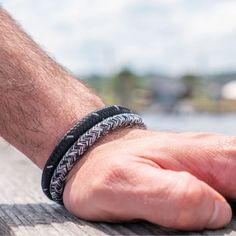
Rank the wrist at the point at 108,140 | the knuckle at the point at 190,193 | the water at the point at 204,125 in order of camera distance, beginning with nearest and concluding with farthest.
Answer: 1. the knuckle at the point at 190,193
2. the wrist at the point at 108,140
3. the water at the point at 204,125

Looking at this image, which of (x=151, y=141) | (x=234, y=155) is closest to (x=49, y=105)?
(x=151, y=141)

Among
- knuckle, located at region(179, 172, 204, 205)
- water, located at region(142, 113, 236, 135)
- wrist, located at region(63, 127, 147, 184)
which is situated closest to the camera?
knuckle, located at region(179, 172, 204, 205)

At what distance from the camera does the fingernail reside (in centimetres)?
84

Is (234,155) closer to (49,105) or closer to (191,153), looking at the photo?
(191,153)

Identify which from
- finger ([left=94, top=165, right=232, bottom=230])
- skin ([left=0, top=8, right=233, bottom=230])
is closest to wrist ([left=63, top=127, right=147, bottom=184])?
skin ([left=0, top=8, right=233, bottom=230])

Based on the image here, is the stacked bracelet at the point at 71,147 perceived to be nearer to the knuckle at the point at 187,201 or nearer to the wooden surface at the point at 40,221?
the wooden surface at the point at 40,221

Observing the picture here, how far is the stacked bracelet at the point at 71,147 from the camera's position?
1.01 m

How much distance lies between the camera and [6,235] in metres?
0.90

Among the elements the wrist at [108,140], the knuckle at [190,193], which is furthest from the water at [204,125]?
the knuckle at [190,193]

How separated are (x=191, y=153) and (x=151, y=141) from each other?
74 millimetres

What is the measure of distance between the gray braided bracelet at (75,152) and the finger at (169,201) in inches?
5.6

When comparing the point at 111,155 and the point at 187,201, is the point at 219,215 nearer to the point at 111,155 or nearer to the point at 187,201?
the point at 187,201

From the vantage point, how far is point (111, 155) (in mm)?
950

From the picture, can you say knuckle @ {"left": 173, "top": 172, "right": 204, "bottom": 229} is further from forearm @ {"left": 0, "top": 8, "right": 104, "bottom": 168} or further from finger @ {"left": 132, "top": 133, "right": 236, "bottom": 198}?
forearm @ {"left": 0, "top": 8, "right": 104, "bottom": 168}
